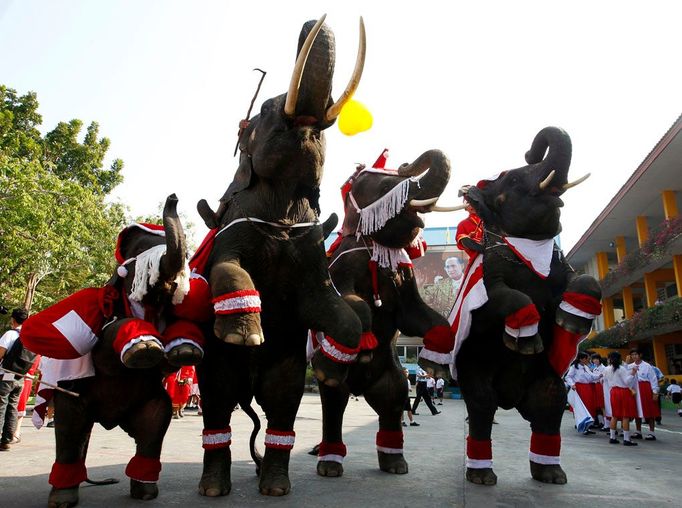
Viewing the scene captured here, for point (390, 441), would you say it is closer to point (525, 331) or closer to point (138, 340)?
point (525, 331)

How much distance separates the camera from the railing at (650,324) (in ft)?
57.5

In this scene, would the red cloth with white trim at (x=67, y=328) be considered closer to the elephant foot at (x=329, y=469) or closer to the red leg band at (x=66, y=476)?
the red leg band at (x=66, y=476)

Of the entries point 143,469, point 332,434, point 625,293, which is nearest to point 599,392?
point 332,434

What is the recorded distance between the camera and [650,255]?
19.5 metres

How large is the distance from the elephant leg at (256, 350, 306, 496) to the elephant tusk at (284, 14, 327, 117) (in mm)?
1462

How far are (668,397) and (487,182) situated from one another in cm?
1777

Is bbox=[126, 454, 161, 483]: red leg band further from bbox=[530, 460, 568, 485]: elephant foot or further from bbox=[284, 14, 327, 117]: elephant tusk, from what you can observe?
bbox=[530, 460, 568, 485]: elephant foot

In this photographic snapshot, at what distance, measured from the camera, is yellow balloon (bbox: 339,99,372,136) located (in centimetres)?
327

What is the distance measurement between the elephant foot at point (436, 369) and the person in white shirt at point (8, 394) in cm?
405

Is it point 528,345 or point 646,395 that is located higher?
point 528,345

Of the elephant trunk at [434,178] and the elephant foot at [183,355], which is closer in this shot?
the elephant foot at [183,355]

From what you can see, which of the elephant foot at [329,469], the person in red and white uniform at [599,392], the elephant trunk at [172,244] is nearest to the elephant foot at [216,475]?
the elephant foot at [329,469]

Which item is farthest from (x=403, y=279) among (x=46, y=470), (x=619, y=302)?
(x=619, y=302)

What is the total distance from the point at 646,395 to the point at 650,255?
1211 centimetres
